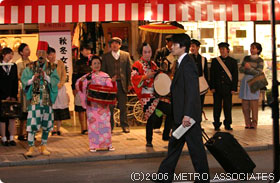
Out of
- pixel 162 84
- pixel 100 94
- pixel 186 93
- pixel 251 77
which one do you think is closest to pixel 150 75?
pixel 162 84

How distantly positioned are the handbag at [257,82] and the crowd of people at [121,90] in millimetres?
166

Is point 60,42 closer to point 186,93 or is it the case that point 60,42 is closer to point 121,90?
point 121,90

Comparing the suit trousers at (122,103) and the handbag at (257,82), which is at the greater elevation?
the handbag at (257,82)

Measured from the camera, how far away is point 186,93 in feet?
23.3

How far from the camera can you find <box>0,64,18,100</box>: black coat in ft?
36.1

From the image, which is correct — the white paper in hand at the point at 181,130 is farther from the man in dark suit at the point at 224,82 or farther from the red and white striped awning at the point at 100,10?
the man in dark suit at the point at 224,82

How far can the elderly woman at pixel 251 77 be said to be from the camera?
1272 centimetres

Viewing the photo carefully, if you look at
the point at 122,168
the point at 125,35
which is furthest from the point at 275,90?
the point at 125,35

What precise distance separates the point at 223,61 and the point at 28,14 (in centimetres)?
469

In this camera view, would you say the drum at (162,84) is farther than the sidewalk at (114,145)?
Yes

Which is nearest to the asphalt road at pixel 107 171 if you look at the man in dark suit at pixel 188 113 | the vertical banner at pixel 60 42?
the man in dark suit at pixel 188 113

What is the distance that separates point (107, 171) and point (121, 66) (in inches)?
169

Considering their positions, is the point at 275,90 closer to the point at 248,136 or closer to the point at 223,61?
the point at 248,136

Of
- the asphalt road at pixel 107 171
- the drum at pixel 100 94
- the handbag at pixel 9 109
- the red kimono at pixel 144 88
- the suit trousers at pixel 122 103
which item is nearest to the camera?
the asphalt road at pixel 107 171
